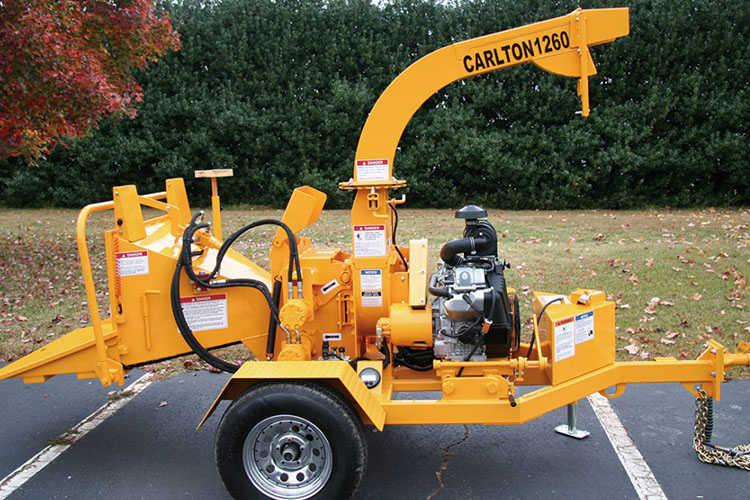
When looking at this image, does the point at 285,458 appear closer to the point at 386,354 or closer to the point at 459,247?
the point at 386,354

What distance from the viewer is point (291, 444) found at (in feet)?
12.2

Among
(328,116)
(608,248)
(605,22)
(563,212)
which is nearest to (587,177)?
(563,212)

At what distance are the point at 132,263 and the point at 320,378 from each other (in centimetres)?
A: 158

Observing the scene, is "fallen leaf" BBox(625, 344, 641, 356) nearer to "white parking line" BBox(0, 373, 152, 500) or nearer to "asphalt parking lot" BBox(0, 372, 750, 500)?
"asphalt parking lot" BBox(0, 372, 750, 500)

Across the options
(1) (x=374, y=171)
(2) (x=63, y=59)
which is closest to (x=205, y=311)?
(1) (x=374, y=171)

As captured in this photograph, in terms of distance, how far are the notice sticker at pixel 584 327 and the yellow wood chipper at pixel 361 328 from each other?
2 centimetres

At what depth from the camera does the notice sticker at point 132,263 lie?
4.31m

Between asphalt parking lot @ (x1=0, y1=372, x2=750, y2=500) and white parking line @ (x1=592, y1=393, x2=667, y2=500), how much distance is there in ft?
0.15

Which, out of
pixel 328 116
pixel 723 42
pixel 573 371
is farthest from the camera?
pixel 328 116

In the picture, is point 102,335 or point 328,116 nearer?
point 102,335

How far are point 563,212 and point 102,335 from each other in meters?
12.4

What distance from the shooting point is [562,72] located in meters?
4.23

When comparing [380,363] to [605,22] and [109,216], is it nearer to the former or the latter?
[605,22]

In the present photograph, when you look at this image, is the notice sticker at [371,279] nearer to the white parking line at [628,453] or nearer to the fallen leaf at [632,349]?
the white parking line at [628,453]
